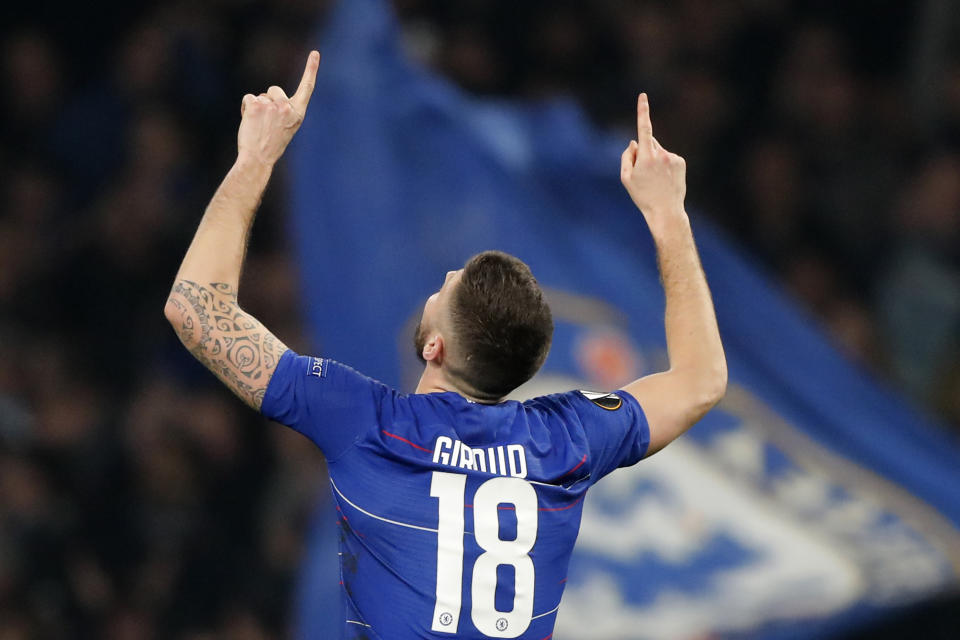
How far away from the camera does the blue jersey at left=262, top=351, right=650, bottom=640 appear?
2.40m

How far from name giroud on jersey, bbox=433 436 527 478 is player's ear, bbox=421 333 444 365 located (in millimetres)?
151

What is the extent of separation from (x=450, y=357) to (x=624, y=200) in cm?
262

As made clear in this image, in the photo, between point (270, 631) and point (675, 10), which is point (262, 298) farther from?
point (675, 10)

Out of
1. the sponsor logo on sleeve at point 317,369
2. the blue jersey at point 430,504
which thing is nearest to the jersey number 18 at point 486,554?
the blue jersey at point 430,504

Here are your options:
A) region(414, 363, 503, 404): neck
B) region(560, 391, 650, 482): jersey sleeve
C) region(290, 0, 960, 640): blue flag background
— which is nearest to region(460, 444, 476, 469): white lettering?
region(414, 363, 503, 404): neck

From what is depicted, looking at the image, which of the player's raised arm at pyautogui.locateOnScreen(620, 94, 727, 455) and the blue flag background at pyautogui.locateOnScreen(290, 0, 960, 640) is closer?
the player's raised arm at pyautogui.locateOnScreen(620, 94, 727, 455)

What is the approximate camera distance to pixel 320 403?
240 cm

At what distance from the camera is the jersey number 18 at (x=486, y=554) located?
2.40 meters

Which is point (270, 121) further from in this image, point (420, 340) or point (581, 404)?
point (581, 404)

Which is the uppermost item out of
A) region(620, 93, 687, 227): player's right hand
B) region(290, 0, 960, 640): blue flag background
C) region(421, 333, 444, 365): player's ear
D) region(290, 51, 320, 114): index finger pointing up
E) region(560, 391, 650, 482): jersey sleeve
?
region(290, 0, 960, 640): blue flag background

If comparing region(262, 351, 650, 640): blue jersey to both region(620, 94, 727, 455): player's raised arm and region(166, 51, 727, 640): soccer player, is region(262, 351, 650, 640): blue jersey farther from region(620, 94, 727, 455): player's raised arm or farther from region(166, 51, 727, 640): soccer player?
region(620, 94, 727, 455): player's raised arm

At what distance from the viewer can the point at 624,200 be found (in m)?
4.99

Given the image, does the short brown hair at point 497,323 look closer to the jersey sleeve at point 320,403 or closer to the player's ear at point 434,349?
the player's ear at point 434,349

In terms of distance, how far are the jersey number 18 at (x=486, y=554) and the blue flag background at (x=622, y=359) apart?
7.24 feet
